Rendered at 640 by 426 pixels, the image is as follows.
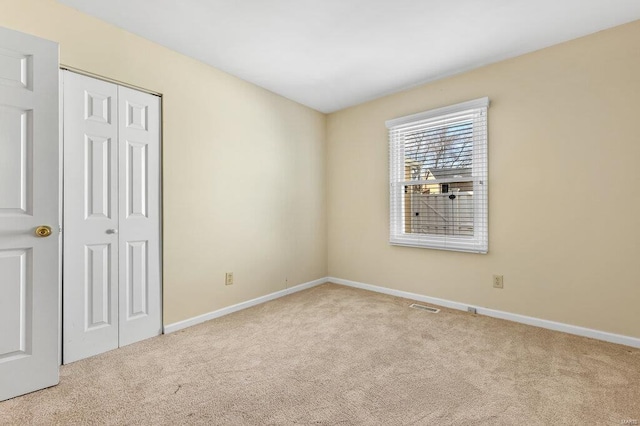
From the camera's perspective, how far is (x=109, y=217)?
7.43 feet

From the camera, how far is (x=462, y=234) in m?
3.13

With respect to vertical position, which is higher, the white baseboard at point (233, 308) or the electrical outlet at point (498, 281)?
the electrical outlet at point (498, 281)

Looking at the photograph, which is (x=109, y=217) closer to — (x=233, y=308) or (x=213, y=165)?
(x=213, y=165)

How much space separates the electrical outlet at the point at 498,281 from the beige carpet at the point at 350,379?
0.35m

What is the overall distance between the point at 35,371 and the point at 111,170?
4.43ft

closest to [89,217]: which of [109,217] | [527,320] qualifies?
[109,217]

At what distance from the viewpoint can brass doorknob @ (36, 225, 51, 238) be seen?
68.0 inches

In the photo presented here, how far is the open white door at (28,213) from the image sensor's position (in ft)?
5.41

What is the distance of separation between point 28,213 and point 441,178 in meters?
3.39

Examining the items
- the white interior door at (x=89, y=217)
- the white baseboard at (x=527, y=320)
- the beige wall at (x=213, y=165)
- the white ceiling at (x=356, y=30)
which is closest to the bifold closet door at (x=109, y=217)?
the white interior door at (x=89, y=217)

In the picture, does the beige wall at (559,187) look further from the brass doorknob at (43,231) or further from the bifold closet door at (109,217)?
the brass doorknob at (43,231)

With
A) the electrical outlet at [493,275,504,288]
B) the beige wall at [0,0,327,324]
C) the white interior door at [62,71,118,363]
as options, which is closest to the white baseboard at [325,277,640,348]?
the electrical outlet at [493,275,504,288]

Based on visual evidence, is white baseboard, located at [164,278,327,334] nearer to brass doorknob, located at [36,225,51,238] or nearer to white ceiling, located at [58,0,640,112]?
brass doorknob, located at [36,225,51,238]

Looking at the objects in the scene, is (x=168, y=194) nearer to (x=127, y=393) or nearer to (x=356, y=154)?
(x=127, y=393)
